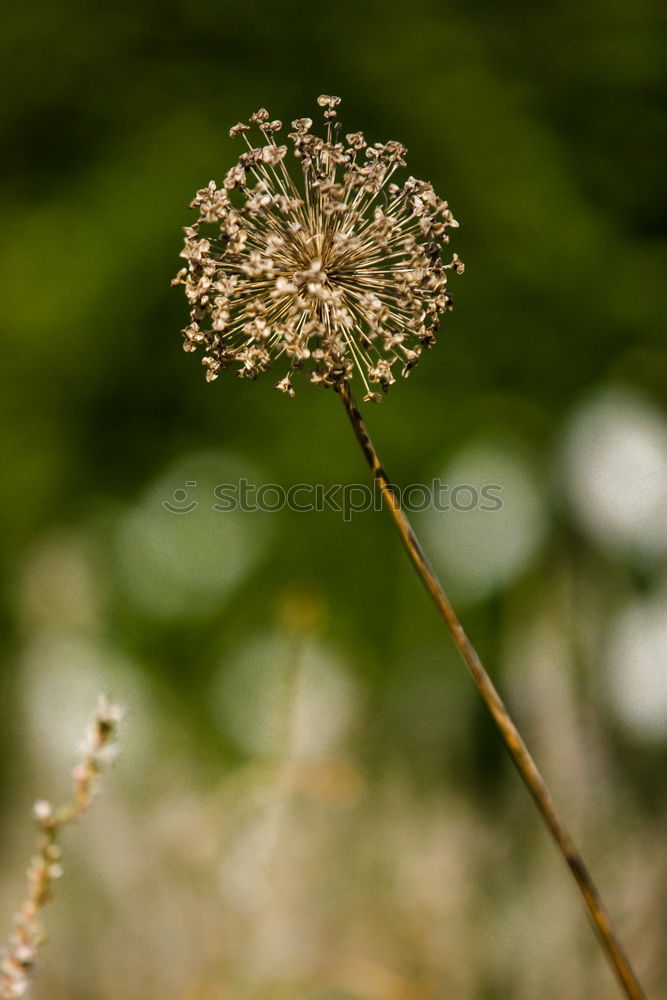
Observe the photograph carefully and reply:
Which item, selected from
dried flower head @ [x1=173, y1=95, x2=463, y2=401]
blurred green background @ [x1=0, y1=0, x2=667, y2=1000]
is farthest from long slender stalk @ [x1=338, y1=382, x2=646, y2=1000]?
blurred green background @ [x1=0, y1=0, x2=667, y2=1000]

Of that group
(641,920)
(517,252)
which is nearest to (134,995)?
(641,920)

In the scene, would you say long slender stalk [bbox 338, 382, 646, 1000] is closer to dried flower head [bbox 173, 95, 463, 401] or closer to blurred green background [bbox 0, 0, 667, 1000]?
dried flower head [bbox 173, 95, 463, 401]

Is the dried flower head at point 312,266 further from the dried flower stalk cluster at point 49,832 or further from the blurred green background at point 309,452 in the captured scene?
the blurred green background at point 309,452

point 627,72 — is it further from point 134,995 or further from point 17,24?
point 134,995

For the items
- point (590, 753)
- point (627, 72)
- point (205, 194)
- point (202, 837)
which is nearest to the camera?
point (205, 194)

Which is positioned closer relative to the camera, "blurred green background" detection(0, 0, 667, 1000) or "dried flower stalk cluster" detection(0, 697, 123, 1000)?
"dried flower stalk cluster" detection(0, 697, 123, 1000)

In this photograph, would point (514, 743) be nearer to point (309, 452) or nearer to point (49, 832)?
point (49, 832)

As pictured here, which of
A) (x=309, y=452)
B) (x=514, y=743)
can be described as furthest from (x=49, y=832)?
(x=309, y=452)

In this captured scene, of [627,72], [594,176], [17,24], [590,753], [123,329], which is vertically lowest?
[590,753]
